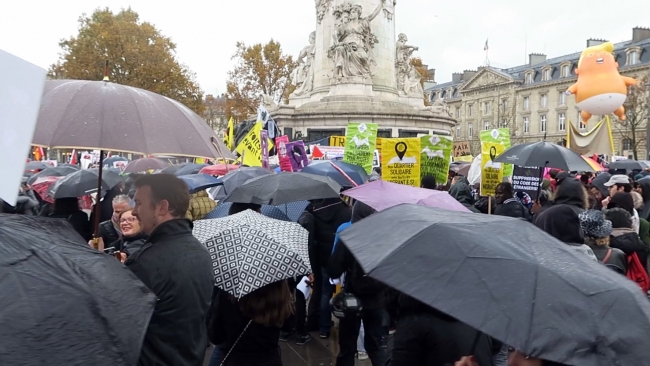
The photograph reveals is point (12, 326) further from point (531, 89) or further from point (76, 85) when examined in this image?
point (531, 89)

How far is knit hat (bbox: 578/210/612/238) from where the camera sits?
4.47 m

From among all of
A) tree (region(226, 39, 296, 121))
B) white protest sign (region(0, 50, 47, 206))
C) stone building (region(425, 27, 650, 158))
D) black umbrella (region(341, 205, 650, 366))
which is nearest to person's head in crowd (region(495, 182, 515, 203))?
black umbrella (region(341, 205, 650, 366))

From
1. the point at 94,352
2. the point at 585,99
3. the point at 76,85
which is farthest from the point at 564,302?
the point at 585,99

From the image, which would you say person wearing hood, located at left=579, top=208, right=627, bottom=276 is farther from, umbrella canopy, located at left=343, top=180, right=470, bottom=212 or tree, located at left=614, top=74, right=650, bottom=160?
tree, located at left=614, top=74, right=650, bottom=160

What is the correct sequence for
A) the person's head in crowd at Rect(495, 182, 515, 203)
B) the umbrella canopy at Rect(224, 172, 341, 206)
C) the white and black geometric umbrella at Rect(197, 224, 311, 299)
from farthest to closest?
1. the person's head in crowd at Rect(495, 182, 515, 203)
2. the umbrella canopy at Rect(224, 172, 341, 206)
3. the white and black geometric umbrella at Rect(197, 224, 311, 299)

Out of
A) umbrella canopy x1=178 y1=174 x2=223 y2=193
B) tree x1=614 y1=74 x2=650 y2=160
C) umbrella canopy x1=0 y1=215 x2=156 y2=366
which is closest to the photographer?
umbrella canopy x1=0 y1=215 x2=156 y2=366

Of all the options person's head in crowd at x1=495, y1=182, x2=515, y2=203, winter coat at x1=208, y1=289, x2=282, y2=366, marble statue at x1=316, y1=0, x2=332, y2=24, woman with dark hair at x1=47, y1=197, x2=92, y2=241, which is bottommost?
winter coat at x1=208, y1=289, x2=282, y2=366

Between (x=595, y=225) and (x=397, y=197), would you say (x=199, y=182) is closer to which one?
(x=397, y=197)

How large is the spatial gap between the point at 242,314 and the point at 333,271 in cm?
135

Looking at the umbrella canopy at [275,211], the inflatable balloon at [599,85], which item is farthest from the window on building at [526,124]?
the umbrella canopy at [275,211]

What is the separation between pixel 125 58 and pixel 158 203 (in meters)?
43.4

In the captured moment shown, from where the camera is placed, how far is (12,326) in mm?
1319

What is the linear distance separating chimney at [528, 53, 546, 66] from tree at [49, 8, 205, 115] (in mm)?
47810

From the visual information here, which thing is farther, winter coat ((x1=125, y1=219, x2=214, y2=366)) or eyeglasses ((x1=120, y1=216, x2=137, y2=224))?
eyeglasses ((x1=120, y1=216, x2=137, y2=224))
